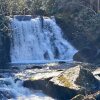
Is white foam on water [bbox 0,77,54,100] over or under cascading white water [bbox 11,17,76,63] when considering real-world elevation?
under

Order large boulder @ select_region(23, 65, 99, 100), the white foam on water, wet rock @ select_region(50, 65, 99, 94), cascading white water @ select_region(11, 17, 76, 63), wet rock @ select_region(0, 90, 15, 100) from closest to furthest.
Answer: large boulder @ select_region(23, 65, 99, 100)
wet rock @ select_region(50, 65, 99, 94)
wet rock @ select_region(0, 90, 15, 100)
the white foam on water
cascading white water @ select_region(11, 17, 76, 63)

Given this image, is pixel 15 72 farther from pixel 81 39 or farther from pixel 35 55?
pixel 81 39

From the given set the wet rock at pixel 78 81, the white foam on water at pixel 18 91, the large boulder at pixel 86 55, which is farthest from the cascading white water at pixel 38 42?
the wet rock at pixel 78 81

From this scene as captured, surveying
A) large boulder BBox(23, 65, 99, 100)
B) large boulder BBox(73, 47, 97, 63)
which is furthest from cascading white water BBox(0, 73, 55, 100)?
large boulder BBox(73, 47, 97, 63)

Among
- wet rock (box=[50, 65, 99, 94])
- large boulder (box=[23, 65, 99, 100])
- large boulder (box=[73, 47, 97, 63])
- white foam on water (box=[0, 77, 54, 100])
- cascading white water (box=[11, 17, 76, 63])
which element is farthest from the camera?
cascading white water (box=[11, 17, 76, 63])

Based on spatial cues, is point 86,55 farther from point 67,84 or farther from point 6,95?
point 6,95

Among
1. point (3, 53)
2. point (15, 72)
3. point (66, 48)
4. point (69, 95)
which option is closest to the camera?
point (69, 95)

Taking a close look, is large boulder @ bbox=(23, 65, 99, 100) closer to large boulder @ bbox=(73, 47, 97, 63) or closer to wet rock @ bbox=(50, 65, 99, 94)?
wet rock @ bbox=(50, 65, 99, 94)

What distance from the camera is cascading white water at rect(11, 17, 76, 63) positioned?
3964cm

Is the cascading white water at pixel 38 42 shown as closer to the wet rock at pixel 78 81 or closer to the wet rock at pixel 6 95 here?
the wet rock at pixel 78 81

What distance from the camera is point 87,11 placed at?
143 ft

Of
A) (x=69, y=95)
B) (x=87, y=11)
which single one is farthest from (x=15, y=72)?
(x=87, y=11)

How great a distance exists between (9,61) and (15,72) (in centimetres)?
706

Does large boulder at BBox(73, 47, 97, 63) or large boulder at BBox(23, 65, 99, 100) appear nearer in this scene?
large boulder at BBox(23, 65, 99, 100)
